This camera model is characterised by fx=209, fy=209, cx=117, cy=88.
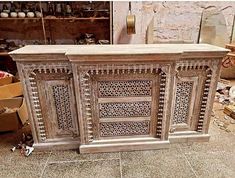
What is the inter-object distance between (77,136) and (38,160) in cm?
37

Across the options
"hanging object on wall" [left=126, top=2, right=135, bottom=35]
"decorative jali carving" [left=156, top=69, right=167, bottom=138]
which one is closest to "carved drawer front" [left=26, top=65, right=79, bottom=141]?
"decorative jali carving" [left=156, top=69, right=167, bottom=138]

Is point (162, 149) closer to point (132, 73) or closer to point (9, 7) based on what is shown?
point (132, 73)

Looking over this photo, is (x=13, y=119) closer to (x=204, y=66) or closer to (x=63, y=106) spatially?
(x=63, y=106)

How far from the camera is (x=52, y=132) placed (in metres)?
1.82

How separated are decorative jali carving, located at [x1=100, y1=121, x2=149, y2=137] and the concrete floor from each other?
0.17 meters

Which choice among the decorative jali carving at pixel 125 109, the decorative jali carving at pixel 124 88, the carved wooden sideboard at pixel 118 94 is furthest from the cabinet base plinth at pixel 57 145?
the decorative jali carving at pixel 124 88

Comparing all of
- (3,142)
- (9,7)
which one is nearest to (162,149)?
(3,142)

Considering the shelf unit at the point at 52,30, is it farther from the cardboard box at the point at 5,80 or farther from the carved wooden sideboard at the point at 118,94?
the carved wooden sideboard at the point at 118,94

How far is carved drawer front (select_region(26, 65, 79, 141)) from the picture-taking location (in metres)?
1.62

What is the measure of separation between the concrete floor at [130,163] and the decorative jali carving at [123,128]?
17 centimetres

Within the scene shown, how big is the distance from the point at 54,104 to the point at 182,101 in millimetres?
1080

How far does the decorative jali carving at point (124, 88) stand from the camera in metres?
1.64

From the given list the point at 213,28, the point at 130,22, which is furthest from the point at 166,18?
the point at 213,28

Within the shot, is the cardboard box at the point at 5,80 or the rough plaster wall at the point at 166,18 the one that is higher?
the rough plaster wall at the point at 166,18
